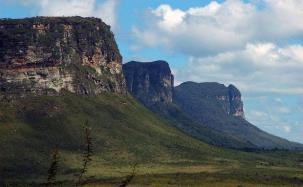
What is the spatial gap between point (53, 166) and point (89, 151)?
495 cm

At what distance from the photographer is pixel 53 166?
68688 millimetres

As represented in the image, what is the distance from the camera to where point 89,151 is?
2606 inches
